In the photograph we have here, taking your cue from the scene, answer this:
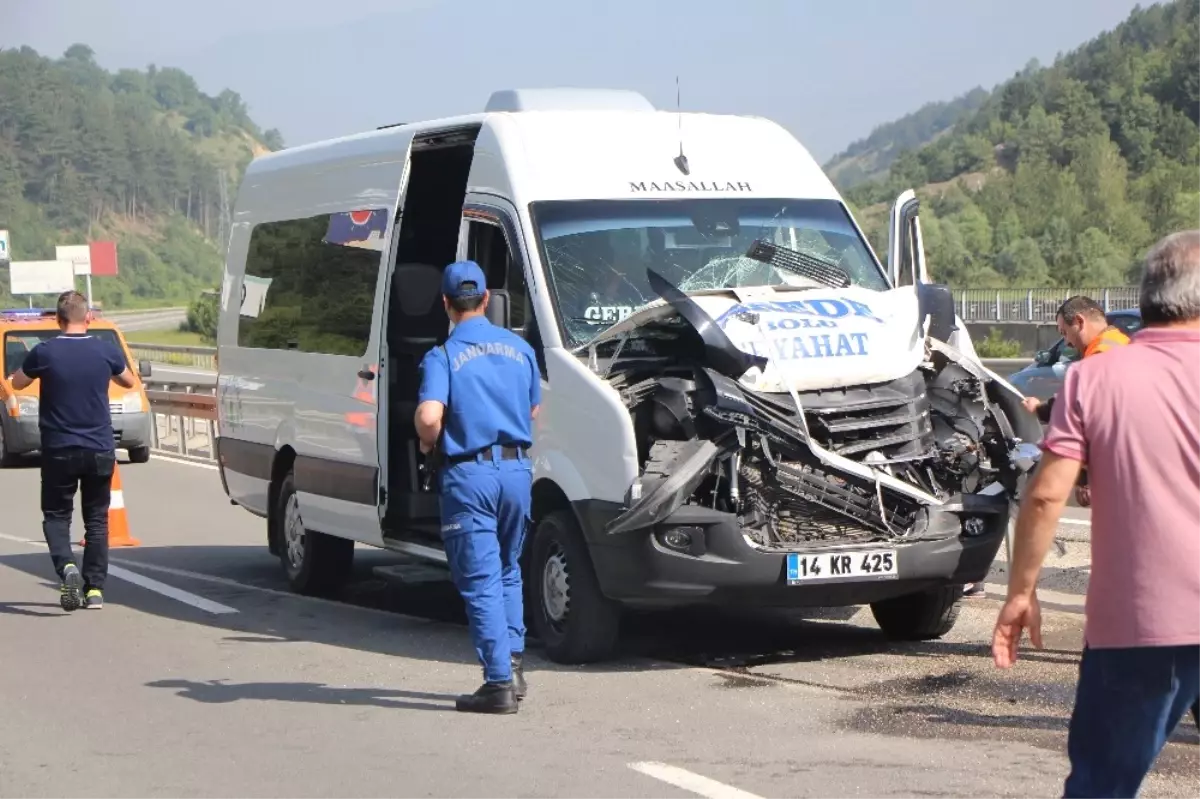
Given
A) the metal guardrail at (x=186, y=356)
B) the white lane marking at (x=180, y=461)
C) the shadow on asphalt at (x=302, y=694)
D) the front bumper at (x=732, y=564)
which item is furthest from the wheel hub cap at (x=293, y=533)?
the metal guardrail at (x=186, y=356)

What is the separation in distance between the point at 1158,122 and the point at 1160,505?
377ft

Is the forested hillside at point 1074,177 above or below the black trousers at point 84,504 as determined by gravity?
above

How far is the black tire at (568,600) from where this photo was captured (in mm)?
8492

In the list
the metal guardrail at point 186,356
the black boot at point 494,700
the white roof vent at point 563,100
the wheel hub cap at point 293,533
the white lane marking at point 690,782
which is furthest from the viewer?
the metal guardrail at point 186,356

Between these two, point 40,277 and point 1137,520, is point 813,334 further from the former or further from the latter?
point 40,277

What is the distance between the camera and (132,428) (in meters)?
23.0

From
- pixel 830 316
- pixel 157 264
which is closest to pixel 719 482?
pixel 830 316

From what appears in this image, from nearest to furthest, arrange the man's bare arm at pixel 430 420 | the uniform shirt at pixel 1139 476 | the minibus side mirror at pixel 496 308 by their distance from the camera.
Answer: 1. the uniform shirt at pixel 1139 476
2. the man's bare arm at pixel 430 420
3. the minibus side mirror at pixel 496 308

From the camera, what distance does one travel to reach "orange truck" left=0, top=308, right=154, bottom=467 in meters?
22.9

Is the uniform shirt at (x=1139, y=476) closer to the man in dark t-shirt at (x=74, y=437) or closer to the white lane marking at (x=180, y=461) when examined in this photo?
the man in dark t-shirt at (x=74, y=437)

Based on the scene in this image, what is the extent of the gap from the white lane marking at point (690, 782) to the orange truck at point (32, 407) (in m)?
17.0

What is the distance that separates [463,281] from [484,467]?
77 centimetres

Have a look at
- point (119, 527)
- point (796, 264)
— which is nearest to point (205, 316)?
point (119, 527)

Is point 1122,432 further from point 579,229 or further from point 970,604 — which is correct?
point 970,604
